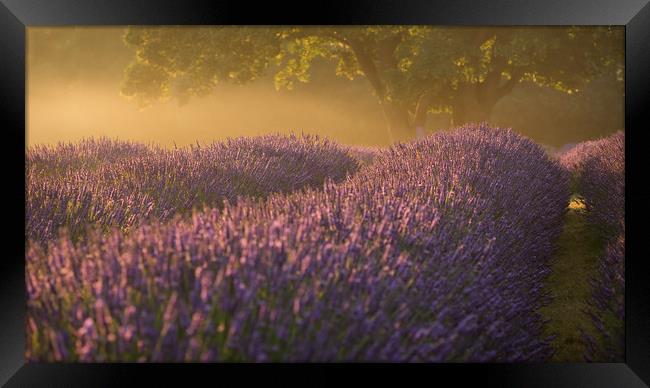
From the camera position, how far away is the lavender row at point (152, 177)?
9.64 ft

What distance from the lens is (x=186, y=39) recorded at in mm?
6547

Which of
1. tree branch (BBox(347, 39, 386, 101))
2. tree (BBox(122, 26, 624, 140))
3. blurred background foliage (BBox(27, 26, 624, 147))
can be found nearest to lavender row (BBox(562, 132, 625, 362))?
blurred background foliage (BBox(27, 26, 624, 147))

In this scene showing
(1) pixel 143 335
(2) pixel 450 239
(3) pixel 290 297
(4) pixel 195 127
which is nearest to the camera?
(1) pixel 143 335

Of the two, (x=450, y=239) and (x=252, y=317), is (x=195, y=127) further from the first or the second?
(x=252, y=317)

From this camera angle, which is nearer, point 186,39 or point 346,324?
point 346,324

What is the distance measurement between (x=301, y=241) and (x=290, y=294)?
0.25m

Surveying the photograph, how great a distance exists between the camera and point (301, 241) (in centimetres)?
183

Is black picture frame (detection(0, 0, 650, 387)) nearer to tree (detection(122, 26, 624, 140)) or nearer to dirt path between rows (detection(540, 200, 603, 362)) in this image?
dirt path between rows (detection(540, 200, 603, 362))

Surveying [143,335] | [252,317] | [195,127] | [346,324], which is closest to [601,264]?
[346,324]

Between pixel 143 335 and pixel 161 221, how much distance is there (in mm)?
1740

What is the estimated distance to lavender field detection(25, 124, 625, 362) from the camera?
154cm

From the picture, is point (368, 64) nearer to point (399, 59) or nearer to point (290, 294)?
point (399, 59)

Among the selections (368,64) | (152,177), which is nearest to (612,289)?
(152,177)

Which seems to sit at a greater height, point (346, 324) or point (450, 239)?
point (450, 239)
